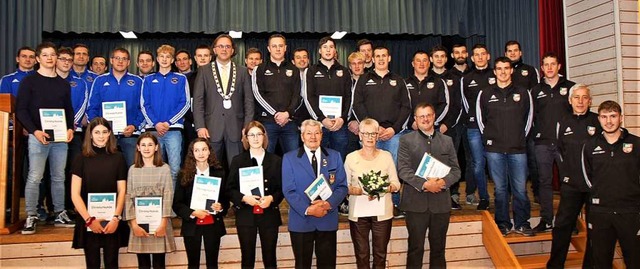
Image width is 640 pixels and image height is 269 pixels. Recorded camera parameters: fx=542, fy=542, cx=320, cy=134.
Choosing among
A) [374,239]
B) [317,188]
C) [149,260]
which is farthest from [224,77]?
[374,239]

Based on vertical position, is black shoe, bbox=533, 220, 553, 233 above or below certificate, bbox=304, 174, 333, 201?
below

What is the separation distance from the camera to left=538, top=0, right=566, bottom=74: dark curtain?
6680mm

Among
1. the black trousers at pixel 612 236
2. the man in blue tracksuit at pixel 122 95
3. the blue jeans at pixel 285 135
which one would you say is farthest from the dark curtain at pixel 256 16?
the black trousers at pixel 612 236

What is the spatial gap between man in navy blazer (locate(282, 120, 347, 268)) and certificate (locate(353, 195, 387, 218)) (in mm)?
161

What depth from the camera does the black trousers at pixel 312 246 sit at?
385 cm

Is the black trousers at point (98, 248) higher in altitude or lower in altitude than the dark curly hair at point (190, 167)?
lower

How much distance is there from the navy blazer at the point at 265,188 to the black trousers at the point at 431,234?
105 centimetres

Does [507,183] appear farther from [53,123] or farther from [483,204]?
[53,123]

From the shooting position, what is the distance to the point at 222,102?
450cm

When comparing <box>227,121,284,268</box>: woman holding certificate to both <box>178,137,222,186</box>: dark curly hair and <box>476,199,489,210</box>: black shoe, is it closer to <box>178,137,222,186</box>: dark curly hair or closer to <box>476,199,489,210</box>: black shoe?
<box>178,137,222,186</box>: dark curly hair

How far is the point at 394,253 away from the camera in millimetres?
4672

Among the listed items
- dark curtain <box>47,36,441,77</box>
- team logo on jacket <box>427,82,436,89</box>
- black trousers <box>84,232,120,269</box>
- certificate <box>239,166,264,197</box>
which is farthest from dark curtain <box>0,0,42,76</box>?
team logo on jacket <box>427,82,436,89</box>

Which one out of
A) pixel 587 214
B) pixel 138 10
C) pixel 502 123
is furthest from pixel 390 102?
pixel 138 10

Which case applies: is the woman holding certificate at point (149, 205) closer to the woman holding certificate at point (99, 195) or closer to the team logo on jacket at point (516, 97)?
the woman holding certificate at point (99, 195)
